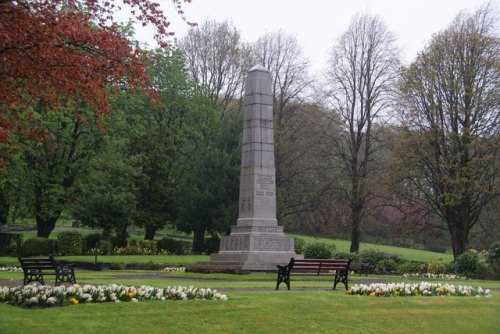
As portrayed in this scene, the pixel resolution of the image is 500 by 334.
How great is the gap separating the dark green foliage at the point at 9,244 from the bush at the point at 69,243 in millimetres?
2722

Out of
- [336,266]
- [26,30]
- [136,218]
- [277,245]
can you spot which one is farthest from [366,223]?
[26,30]

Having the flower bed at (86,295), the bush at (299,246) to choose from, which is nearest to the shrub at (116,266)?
the bush at (299,246)

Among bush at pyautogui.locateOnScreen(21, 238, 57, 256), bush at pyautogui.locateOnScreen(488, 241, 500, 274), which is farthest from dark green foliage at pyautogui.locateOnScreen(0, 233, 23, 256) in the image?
bush at pyautogui.locateOnScreen(488, 241, 500, 274)

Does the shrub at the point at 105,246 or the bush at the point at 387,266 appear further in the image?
the shrub at the point at 105,246

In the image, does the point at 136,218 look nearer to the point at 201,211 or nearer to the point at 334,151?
the point at 201,211

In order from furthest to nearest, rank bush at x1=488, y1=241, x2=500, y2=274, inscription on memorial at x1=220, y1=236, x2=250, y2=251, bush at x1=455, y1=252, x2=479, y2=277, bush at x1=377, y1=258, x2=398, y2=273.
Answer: bush at x1=377, y1=258, x2=398, y2=273
bush at x1=455, y1=252, x2=479, y2=277
bush at x1=488, y1=241, x2=500, y2=274
inscription on memorial at x1=220, y1=236, x2=250, y2=251

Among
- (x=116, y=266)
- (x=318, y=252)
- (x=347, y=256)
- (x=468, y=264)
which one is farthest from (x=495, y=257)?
(x=116, y=266)

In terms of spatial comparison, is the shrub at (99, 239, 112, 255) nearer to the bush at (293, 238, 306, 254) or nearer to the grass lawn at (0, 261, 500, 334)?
the bush at (293, 238, 306, 254)

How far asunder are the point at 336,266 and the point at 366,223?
28.7 meters

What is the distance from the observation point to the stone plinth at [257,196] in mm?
26281

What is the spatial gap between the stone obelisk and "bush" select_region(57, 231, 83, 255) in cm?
1606

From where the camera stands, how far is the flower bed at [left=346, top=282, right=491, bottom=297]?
1490cm

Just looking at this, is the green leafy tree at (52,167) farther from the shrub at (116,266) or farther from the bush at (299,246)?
the bush at (299,246)

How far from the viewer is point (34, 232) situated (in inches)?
2212
